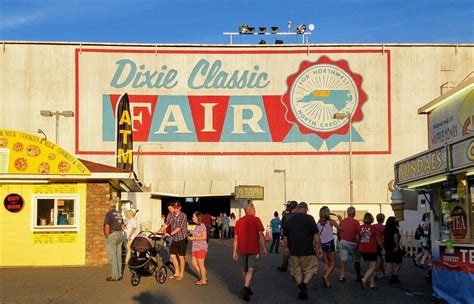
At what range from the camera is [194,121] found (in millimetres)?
47562

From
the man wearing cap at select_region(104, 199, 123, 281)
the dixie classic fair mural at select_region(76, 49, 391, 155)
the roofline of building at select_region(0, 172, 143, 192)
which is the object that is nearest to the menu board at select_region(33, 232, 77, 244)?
the roofline of building at select_region(0, 172, 143, 192)

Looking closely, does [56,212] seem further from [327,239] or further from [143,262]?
[327,239]

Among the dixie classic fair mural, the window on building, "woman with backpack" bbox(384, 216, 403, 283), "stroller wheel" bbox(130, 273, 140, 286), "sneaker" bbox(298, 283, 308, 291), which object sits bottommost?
"stroller wheel" bbox(130, 273, 140, 286)

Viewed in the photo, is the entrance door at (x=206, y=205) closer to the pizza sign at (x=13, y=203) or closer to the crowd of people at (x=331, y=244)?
the pizza sign at (x=13, y=203)

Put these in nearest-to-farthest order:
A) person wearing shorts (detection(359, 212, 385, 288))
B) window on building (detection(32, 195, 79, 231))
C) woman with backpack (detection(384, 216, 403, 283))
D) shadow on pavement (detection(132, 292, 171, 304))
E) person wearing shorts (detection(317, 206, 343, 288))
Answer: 1. shadow on pavement (detection(132, 292, 171, 304))
2. person wearing shorts (detection(359, 212, 385, 288))
3. person wearing shorts (detection(317, 206, 343, 288))
4. woman with backpack (detection(384, 216, 403, 283))
5. window on building (detection(32, 195, 79, 231))

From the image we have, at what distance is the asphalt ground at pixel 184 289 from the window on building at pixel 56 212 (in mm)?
1454

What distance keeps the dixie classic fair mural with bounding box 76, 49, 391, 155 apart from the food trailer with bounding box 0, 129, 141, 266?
28.0 meters

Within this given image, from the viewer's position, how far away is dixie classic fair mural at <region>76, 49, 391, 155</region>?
47.4m

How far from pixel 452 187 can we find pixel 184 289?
581 centimetres

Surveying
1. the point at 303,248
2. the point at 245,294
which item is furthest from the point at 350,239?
the point at 245,294

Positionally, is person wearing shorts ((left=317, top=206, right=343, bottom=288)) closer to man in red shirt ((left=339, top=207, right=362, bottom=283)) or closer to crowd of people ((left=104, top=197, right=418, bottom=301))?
crowd of people ((left=104, top=197, right=418, bottom=301))

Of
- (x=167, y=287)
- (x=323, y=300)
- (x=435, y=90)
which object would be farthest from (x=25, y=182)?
(x=435, y=90)

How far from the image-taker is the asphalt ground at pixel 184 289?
40.1ft

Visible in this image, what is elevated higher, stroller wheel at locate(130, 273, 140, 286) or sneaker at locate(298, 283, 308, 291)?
sneaker at locate(298, 283, 308, 291)
